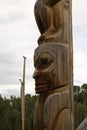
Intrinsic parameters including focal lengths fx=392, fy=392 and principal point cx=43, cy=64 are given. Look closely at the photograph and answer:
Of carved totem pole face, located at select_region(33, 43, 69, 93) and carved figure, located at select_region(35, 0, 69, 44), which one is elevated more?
carved figure, located at select_region(35, 0, 69, 44)

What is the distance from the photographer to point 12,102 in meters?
42.8

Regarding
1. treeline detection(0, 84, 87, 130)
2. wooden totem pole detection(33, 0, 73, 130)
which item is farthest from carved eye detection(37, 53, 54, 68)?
treeline detection(0, 84, 87, 130)

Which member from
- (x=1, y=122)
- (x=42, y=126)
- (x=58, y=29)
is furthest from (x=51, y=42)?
(x=1, y=122)

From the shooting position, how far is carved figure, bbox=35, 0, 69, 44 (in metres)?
6.26

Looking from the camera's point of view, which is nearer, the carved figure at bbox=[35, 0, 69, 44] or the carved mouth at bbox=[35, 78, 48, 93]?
the carved mouth at bbox=[35, 78, 48, 93]

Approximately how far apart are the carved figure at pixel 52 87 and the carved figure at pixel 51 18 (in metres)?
0.16

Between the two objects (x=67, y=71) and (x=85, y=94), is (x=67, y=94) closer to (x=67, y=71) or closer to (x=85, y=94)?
(x=67, y=71)

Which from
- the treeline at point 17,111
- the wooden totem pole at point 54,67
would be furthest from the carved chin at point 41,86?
the treeline at point 17,111

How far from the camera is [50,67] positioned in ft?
20.0

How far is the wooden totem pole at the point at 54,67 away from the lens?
5.93 metres

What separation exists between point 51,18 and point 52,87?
113 cm

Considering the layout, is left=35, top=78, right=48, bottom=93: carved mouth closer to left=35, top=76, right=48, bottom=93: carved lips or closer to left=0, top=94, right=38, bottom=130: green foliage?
left=35, top=76, right=48, bottom=93: carved lips

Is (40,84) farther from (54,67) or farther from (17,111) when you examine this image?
(17,111)

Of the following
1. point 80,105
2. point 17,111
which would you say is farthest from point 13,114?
point 80,105
